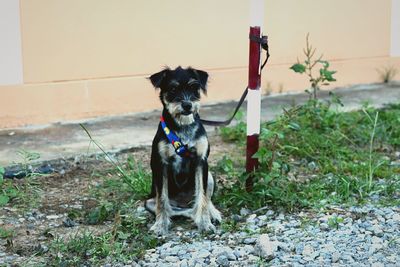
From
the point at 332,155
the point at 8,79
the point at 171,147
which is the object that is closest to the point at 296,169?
the point at 332,155

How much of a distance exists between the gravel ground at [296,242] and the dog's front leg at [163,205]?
0.33 feet

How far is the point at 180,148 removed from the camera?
5.19m

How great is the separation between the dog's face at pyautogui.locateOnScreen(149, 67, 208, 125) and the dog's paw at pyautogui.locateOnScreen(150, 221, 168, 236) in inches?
27.4

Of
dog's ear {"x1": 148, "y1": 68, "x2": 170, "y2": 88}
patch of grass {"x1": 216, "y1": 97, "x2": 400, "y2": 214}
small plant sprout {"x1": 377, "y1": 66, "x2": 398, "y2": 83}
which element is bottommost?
patch of grass {"x1": 216, "y1": 97, "x2": 400, "y2": 214}

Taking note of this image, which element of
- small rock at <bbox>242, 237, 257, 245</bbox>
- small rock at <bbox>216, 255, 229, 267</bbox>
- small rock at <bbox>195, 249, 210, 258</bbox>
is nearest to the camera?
small rock at <bbox>216, 255, 229, 267</bbox>

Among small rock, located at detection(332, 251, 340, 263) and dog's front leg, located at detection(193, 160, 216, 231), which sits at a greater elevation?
dog's front leg, located at detection(193, 160, 216, 231)

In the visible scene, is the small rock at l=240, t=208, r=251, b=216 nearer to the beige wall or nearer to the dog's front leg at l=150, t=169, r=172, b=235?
the dog's front leg at l=150, t=169, r=172, b=235

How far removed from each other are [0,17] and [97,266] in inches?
152

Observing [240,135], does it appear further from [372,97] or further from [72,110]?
[372,97]

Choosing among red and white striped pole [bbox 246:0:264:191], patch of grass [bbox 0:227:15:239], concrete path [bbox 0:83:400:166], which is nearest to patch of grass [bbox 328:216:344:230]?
red and white striped pole [bbox 246:0:264:191]

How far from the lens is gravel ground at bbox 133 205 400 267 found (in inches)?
182

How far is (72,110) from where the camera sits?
8258 mm

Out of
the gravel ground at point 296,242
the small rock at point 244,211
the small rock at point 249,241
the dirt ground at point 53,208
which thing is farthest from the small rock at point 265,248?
the dirt ground at point 53,208

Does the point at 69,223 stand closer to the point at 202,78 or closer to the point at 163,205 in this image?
the point at 163,205
